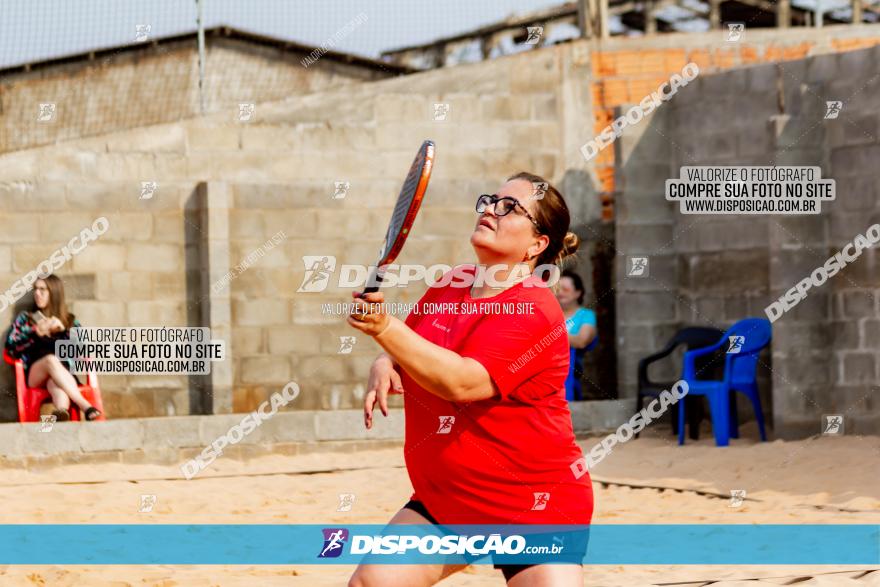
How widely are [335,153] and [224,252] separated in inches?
55.2

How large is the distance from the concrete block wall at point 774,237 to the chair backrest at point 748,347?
0.12 m

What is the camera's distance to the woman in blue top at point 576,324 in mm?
11062

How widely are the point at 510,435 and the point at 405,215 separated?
0.74m

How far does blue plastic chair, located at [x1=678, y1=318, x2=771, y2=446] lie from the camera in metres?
10.4

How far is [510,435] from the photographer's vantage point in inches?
129

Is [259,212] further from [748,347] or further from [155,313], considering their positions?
[748,347]

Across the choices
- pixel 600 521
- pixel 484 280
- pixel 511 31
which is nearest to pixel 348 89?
pixel 511 31

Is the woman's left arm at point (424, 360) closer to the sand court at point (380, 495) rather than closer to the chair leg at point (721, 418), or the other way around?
the sand court at point (380, 495)

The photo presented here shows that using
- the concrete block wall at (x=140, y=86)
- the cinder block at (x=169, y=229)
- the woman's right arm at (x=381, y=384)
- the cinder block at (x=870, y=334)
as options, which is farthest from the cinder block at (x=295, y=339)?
the woman's right arm at (x=381, y=384)

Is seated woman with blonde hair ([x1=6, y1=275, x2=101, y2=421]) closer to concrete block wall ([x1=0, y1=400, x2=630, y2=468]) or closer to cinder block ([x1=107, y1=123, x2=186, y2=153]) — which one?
concrete block wall ([x1=0, y1=400, x2=630, y2=468])

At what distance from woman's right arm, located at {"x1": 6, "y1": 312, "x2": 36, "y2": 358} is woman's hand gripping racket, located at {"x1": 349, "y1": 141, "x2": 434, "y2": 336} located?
26.5 ft

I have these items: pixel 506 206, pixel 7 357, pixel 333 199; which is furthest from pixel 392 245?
pixel 333 199

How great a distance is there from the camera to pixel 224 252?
1107 centimetres

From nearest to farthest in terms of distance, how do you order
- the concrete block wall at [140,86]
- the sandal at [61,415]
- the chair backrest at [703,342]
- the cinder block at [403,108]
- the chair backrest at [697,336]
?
the sandal at [61,415] < the chair backrest at [703,342] < the chair backrest at [697,336] < the cinder block at [403,108] < the concrete block wall at [140,86]
